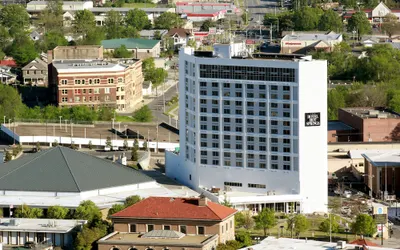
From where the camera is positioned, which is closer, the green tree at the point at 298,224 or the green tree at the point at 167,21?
the green tree at the point at 298,224

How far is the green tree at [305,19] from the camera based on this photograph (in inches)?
6176

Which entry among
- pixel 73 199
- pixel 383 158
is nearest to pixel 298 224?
pixel 73 199

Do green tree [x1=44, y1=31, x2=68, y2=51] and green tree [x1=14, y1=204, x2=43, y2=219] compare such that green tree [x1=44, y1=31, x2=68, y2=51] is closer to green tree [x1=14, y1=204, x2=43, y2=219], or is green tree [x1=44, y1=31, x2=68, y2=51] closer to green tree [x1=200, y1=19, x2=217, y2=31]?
green tree [x1=200, y1=19, x2=217, y2=31]

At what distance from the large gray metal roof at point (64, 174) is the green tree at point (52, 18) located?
241 ft

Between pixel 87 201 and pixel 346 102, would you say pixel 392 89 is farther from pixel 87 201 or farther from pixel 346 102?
pixel 87 201

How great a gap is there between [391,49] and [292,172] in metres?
57.6

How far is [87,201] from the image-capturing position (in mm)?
75500

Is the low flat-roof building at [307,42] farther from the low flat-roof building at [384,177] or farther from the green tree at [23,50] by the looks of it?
the low flat-roof building at [384,177]

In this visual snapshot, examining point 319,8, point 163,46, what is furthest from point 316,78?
point 319,8

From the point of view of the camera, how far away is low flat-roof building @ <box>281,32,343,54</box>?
14088cm

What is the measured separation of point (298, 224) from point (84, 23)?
274 feet

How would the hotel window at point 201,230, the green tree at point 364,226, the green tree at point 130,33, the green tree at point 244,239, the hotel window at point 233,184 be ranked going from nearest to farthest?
the hotel window at point 201,230 → the green tree at point 244,239 → the green tree at point 364,226 → the hotel window at point 233,184 → the green tree at point 130,33

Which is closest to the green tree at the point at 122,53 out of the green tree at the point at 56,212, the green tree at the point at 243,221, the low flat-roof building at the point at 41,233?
the green tree at the point at 56,212

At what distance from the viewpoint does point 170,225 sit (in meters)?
69.0
